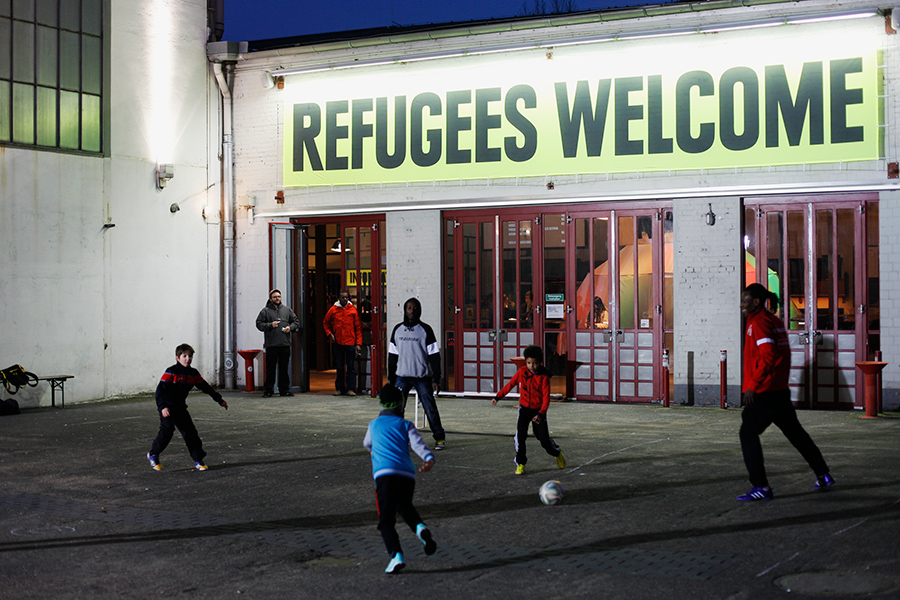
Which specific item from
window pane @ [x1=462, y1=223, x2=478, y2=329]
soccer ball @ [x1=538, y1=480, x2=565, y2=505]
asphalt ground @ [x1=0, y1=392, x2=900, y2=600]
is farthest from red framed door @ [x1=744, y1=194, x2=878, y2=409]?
soccer ball @ [x1=538, y1=480, x2=565, y2=505]

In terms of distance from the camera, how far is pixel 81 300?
56.0 feet

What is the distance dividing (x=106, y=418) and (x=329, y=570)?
31.1ft

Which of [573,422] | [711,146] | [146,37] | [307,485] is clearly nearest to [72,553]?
[307,485]

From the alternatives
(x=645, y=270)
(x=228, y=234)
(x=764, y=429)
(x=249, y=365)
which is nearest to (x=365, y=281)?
(x=249, y=365)

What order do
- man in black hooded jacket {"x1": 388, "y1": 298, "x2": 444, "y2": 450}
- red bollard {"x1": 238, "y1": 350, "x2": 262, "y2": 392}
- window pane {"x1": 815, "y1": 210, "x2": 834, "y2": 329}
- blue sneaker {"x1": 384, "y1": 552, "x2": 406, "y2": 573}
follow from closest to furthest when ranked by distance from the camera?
blue sneaker {"x1": 384, "y1": 552, "x2": 406, "y2": 573}
man in black hooded jacket {"x1": 388, "y1": 298, "x2": 444, "y2": 450}
window pane {"x1": 815, "y1": 210, "x2": 834, "y2": 329}
red bollard {"x1": 238, "y1": 350, "x2": 262, "y2": 392}

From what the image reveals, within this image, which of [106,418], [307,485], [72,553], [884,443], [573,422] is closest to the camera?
[72,553]

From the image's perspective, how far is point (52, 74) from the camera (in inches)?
666

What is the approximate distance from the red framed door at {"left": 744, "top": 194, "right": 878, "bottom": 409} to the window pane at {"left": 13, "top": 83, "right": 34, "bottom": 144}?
12.4m

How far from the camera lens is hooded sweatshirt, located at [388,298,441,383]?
464 inches

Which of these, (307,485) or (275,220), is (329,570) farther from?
(275,220)

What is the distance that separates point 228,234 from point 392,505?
45.1 feet

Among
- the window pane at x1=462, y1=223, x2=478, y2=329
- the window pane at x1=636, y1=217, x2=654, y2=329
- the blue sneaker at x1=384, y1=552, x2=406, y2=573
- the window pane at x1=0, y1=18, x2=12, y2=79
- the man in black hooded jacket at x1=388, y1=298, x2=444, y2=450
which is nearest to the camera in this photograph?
the blue sneaker at x1=384, y1=552, x2=406, y2=573

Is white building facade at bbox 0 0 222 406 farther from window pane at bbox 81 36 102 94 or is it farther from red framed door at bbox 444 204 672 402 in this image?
red framed door at bbox 444 204 672 402

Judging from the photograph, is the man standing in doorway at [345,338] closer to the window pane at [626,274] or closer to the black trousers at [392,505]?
the window pane at [626,274]
